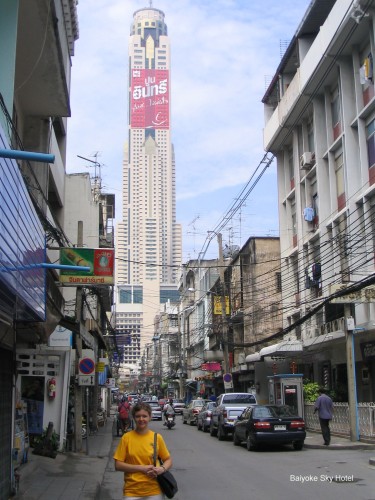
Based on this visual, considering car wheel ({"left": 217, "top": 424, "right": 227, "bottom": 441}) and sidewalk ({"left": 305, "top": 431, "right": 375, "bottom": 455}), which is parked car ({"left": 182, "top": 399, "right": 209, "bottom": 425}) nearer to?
car wheel ({"left": 217, "top": 424, "right": 227, "bottom": 441})

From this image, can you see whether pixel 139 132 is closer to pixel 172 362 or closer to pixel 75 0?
pixel 172 362

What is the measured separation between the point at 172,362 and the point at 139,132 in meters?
97.8

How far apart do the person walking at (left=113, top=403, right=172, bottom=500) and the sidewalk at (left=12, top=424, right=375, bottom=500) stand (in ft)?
16.1

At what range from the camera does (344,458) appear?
51.4ft

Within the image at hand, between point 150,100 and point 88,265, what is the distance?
183773 millimetres

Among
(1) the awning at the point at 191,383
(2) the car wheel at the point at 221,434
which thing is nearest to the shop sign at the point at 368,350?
(2) the car wheel at the point at 221,434

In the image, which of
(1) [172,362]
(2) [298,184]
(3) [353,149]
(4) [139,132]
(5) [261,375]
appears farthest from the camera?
(4) [139,132]

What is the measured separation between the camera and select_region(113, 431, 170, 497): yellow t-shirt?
5.64 m

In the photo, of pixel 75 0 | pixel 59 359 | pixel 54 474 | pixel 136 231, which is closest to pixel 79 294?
pixel 59 359

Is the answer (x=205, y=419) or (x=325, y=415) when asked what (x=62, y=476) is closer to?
(x=325, y=415)

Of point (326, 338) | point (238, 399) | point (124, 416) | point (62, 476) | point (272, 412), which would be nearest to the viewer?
point (62, 476)

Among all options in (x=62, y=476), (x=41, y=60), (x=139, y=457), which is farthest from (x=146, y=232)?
(x=139, y=457)

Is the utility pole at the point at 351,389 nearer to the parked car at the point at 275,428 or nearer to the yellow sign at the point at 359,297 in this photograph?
the yellow sign at the point at 359,297

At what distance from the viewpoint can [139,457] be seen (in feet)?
18.9
